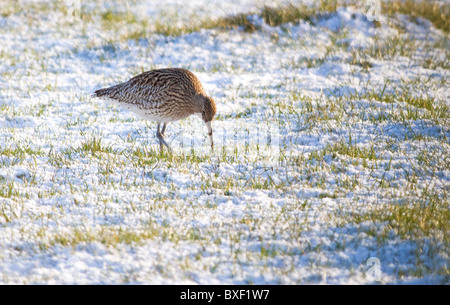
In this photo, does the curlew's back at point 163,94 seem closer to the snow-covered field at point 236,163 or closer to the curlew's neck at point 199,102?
the curlew's neck at point 199,102

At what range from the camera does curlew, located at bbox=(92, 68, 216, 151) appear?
751 centimetres

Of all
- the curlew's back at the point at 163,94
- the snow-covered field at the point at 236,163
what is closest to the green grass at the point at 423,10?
the snow-covered field at the point at 236,163

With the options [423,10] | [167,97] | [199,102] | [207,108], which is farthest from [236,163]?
[423,10]

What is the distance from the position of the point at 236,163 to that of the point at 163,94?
152 centimetres

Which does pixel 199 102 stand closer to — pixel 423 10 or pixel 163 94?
pixel 163 94

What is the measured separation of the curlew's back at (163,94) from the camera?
24.7ft

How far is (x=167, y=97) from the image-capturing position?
750 cm

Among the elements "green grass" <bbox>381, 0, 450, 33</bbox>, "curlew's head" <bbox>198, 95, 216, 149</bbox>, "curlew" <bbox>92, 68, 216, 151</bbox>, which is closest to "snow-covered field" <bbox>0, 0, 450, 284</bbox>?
"curlew's head" <bbox>198, 95, 216, 149</bbox>

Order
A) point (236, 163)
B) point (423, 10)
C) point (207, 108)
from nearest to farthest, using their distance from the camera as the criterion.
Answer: point (236, 163) → point (207, 108) → point (423, 10)

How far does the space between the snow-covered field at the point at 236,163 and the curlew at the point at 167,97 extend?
533 millimetres

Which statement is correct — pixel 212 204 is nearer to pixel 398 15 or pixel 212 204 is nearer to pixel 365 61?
pixel 365 61

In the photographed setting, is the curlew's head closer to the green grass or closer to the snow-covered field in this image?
the snow-covered field
